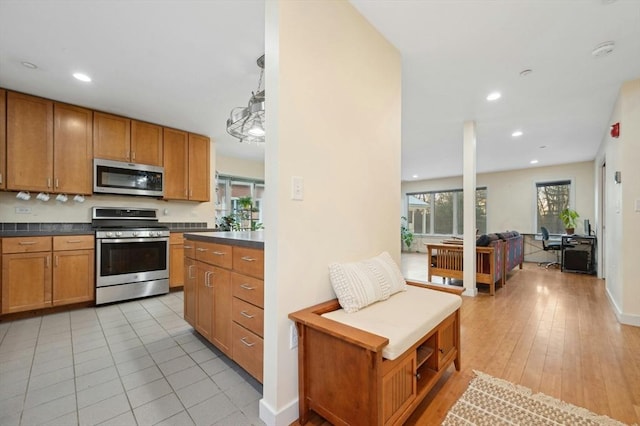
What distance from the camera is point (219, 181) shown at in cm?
596

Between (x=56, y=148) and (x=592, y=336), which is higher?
(x=56, y=148)

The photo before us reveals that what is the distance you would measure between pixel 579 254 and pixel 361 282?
6370 millimetres

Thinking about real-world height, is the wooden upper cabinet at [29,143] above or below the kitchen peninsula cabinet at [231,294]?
above

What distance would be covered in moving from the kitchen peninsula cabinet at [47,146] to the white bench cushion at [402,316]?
3841mm

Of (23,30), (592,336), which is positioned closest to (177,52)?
(23,30)

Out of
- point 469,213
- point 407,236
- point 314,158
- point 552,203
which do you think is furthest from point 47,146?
point 552,203

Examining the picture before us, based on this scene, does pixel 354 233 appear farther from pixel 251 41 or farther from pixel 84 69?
pixel 84 69

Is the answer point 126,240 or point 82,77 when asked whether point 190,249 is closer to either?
point 126,240

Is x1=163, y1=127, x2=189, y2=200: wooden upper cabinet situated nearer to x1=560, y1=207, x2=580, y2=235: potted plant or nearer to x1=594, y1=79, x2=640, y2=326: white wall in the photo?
x1=594, y1=79, x2=640, y2=326: white wall

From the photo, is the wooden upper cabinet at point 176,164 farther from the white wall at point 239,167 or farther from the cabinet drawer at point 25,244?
the cabinet drawer at point 25,244

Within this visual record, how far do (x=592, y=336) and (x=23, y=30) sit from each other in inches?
214

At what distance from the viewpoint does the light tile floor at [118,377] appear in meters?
1.54

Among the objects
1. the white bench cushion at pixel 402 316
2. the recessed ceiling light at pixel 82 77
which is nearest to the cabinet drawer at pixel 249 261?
the white bench cushion at pixel 402 316

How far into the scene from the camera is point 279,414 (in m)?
1.43
